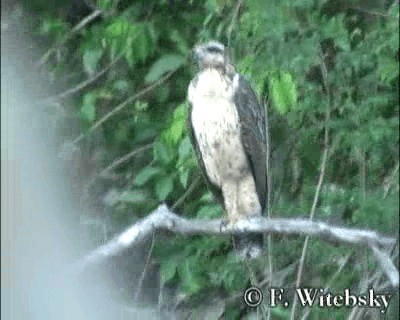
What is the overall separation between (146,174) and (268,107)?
0.17 m

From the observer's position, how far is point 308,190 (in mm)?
1367

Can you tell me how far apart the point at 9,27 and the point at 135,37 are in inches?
6.4

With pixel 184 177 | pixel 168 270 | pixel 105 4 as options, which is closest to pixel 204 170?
pixel 184 177

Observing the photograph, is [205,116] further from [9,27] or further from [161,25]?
[9,27]

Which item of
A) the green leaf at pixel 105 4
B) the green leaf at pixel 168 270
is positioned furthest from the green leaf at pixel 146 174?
the green leaf at pixel 105 4

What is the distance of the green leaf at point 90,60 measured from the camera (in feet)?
4.59

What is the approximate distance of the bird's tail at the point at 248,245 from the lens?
1.37 meters

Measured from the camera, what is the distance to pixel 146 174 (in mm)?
1377

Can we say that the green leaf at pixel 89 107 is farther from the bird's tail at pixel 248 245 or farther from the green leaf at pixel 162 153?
Result: the bird's tail at pixel 248 245

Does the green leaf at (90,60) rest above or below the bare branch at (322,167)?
above

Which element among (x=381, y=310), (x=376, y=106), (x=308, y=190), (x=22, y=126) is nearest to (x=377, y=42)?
(x=376, y=106)

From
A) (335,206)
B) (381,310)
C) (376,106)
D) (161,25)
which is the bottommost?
(381,310)
